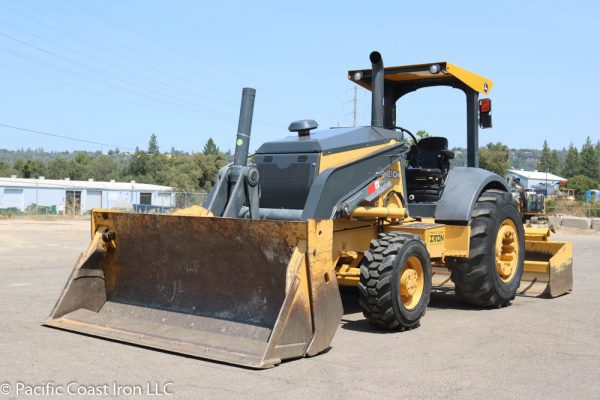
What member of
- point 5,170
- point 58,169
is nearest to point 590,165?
point 58,169

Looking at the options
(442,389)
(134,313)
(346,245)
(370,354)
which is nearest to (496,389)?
(442,389)

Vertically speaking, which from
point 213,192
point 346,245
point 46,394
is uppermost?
point 213,192

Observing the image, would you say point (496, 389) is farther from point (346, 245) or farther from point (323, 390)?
point (346, 245)

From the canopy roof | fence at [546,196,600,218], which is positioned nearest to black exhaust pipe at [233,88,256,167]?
the canopy roof

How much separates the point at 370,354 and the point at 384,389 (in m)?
1.00

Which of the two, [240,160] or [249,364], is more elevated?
[240,160]

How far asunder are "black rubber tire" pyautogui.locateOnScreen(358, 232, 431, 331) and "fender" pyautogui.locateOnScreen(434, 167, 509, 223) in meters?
1.50

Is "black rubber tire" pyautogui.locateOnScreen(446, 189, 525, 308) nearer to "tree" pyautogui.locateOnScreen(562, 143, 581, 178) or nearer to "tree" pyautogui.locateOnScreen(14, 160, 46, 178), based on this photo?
"tree" pyautogui.locateOnScreen(14, 160, 46, 178)

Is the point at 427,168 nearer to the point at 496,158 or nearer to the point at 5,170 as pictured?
the point at 496,158

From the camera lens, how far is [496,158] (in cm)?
5972

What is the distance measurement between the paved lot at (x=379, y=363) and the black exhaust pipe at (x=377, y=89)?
7.53ft

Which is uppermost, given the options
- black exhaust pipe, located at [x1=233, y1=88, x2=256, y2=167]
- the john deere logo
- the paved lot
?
black exhaust pipe, located at [x1=233, y1=88, x2=256, y2=167]

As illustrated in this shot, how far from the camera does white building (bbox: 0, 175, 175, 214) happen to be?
5241cm

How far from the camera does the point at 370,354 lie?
18.9ft
